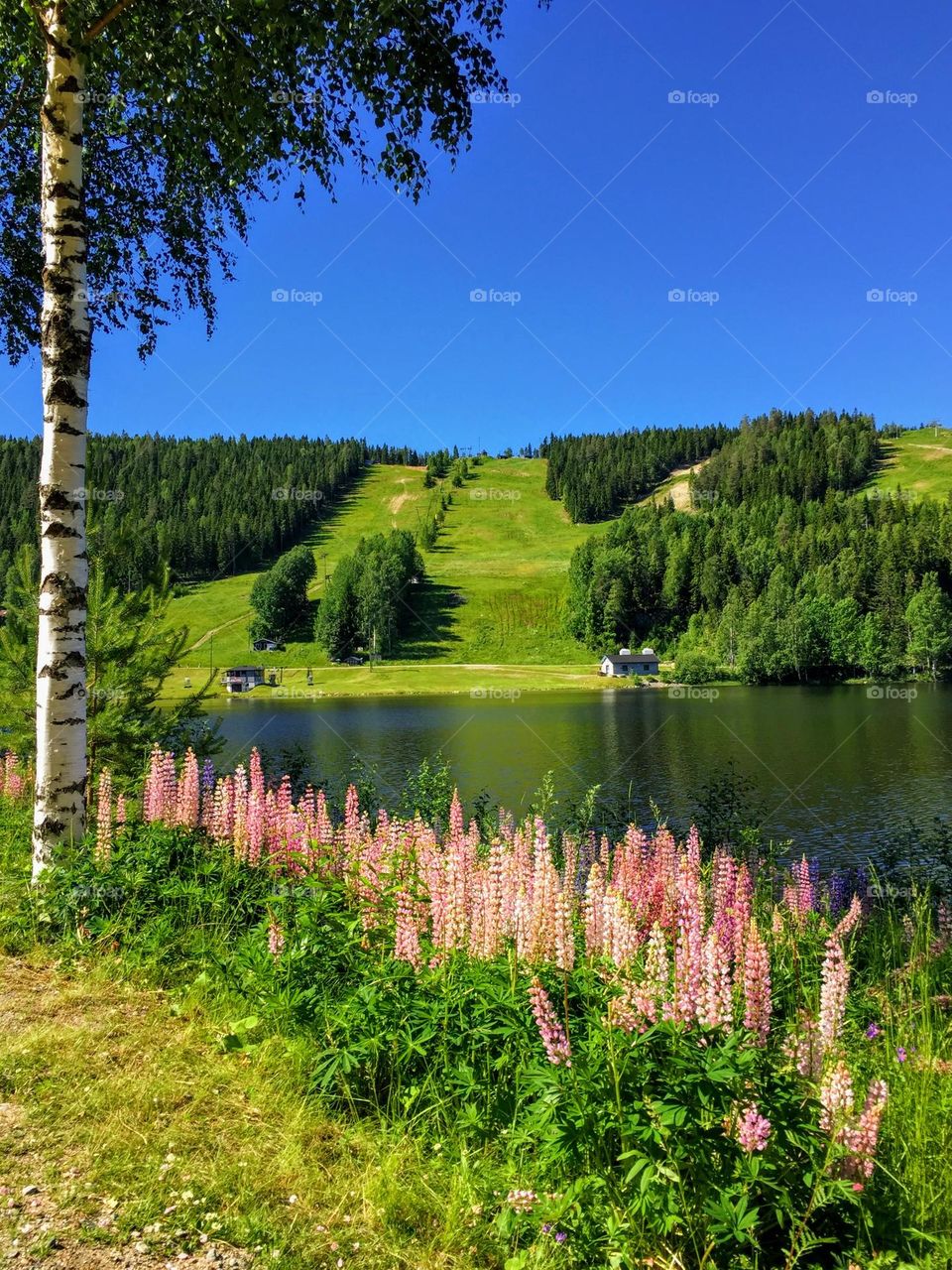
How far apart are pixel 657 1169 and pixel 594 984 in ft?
4.65

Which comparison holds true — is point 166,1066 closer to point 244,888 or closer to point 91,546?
point 244,888

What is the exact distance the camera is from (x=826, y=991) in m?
3.83

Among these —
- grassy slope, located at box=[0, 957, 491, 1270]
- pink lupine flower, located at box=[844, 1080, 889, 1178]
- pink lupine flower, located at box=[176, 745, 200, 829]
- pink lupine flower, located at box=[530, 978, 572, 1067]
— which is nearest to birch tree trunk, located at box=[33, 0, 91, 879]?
pink lupine flower, located at box=[176, 745, 200, 829]

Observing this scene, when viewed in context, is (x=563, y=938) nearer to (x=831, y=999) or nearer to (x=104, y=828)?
(x=831, y=999)

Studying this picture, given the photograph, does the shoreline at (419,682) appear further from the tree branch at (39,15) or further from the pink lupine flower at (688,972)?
the pink lupine flower at (688,972)

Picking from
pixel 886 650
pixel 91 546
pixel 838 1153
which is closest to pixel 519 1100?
pixel 838 1153

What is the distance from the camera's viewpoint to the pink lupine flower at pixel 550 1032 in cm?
357

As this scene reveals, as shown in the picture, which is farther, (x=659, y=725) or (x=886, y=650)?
(x=886, y=650)

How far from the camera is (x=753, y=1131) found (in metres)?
3.07

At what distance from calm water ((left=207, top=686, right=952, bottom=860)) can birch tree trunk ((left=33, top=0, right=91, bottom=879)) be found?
30.5 feet

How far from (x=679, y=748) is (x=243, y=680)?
304ft

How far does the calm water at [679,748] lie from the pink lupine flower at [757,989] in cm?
993

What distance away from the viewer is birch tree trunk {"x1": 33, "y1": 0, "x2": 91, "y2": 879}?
780cm

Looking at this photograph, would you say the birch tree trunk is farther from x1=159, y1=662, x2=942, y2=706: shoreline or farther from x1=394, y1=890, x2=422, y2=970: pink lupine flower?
x1=159, y1=662, x2=942, y2=706: shoreline
